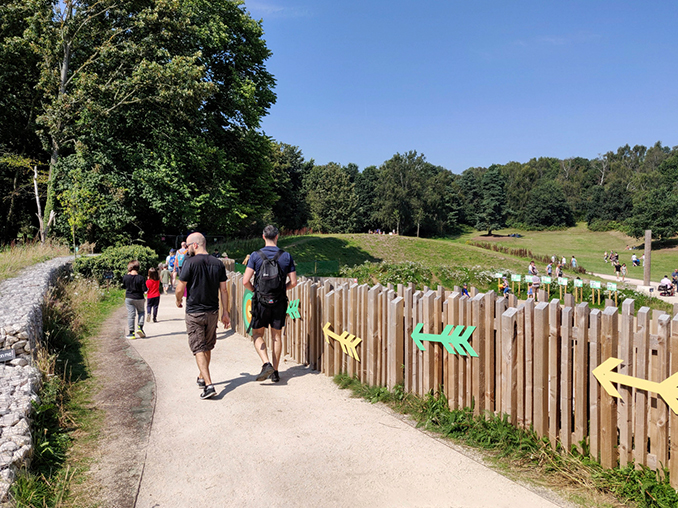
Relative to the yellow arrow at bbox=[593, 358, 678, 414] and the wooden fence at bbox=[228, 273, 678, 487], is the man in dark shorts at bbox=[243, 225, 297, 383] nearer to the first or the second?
the wooden fence at bbox=[228, 273, 678, 487]

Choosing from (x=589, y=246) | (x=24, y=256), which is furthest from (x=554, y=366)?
(x=589, y=246)

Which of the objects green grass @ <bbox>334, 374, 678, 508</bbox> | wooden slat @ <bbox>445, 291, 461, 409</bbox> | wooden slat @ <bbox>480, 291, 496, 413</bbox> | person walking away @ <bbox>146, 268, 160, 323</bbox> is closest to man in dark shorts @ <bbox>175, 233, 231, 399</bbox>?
green grass @ <bbox>334, 374, 678, 508</bbox>

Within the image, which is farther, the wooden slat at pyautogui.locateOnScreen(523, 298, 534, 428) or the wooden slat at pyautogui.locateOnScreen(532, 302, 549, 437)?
the wooden slat at pyautogui.locateOnScreen(523, 298, 534, 428)

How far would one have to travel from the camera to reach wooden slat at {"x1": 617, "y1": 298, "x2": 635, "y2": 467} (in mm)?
3543

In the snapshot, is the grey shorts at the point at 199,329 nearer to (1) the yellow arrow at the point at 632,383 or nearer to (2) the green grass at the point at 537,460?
(2) the green grass at the point at 537,460

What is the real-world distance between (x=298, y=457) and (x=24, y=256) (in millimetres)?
16176

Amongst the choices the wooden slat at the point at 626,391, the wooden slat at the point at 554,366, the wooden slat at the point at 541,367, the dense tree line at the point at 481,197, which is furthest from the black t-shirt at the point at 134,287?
the dense tree line at the point at 481,197

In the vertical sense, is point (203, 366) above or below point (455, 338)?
below

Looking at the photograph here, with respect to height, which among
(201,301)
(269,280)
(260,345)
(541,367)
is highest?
(269,280)

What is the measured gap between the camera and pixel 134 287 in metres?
9.71

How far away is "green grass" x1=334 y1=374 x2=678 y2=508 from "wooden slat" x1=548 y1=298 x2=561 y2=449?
0.16 m

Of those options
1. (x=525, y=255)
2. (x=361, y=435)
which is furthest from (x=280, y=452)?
(x=525, y=255)

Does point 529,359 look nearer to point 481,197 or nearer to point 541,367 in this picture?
point 541,367

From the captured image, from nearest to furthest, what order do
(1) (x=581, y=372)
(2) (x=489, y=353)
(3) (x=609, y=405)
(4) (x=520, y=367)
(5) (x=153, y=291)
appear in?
(3) (x=609, y=405) < (1) (x=581, y=372) < (4) (x=520, y=367) < (2) (x=489, y=353) < (5) (x=153, y=291)
